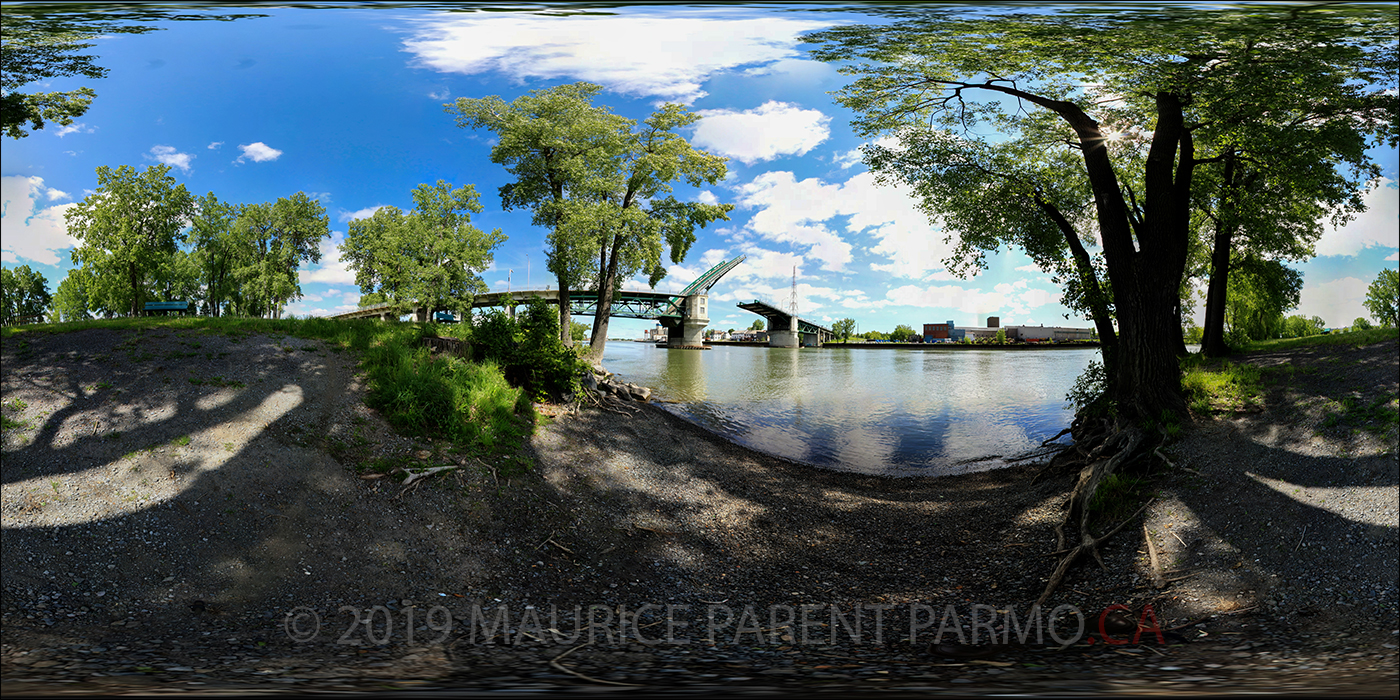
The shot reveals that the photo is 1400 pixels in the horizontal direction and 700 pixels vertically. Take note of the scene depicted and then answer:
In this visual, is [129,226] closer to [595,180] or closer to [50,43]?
[50,43]

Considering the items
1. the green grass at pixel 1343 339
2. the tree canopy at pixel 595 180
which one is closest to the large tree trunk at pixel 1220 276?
the green grass at pixel 1343 339

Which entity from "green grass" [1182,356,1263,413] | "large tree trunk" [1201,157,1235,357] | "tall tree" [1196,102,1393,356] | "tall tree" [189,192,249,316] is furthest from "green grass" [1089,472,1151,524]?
"tall tree" [189,192,249,316]

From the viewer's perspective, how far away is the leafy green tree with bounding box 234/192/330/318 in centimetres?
380

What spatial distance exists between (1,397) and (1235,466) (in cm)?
859

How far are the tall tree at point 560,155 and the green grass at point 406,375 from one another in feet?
6.31

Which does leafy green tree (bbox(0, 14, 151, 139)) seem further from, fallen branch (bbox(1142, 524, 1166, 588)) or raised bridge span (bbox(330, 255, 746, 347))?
fallen branch (bbox(1142, 524, 1166, 588))

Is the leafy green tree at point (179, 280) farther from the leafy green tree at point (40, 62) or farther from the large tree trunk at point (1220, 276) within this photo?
the large tree trunk at point (1220, 276)

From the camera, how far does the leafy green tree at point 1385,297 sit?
2934 millimetres

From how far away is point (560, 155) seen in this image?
655cm

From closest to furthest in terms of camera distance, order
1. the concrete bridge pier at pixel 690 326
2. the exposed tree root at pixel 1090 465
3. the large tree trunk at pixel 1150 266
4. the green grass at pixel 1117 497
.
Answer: the exposed tree root at pixel 1090 465 < the green grass at pixel 1117 497 < the large tree trunk at pixel 1150 266 < the concrete bridge pier at pixel 690 326

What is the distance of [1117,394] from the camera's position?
534 cm

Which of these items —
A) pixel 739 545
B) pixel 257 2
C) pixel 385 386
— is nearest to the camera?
pixel 257 2

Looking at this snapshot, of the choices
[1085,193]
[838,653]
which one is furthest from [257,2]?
[1085,193]

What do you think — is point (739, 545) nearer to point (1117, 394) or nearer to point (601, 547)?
point (601, 547)
